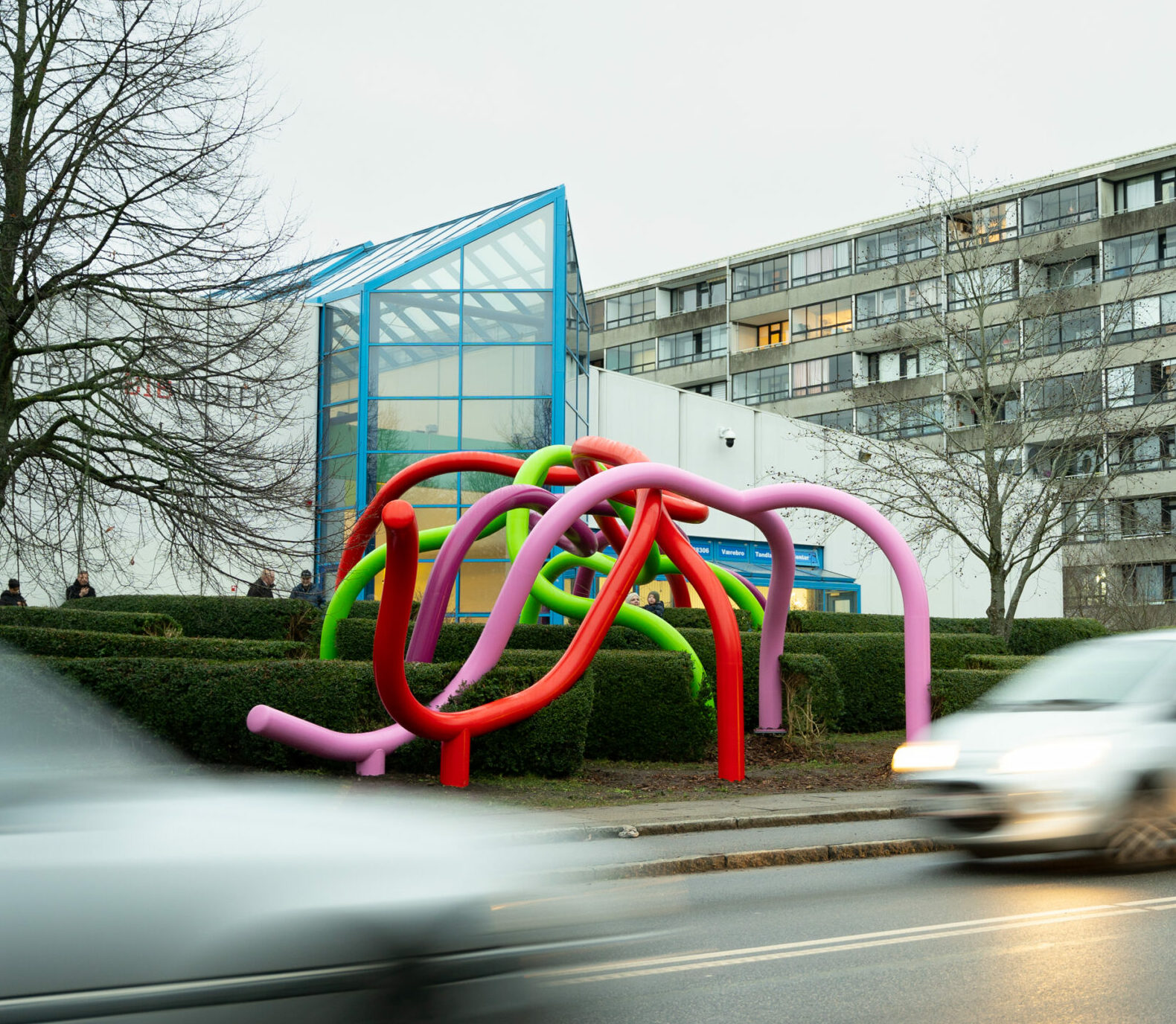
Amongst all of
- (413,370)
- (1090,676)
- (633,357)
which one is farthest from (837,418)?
(1090,676)

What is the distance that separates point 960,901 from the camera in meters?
7.59

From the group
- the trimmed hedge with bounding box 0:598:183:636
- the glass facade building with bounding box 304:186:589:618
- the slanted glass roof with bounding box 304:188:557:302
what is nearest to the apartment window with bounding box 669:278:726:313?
the slanted glass roof with bounding box 304:188:557:302

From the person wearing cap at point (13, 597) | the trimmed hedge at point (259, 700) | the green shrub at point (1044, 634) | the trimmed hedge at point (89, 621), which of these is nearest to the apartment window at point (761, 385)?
the green shrub at point (1044, 634)

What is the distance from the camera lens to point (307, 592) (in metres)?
21.9

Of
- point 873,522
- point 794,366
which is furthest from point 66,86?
point 794,366

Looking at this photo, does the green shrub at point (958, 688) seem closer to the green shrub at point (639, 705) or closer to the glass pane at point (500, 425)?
the green shrub at point (639, 705)

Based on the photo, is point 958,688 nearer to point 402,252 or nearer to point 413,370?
point 413,370

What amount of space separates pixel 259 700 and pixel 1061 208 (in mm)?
56898

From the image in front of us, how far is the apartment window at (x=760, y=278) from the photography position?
2771 inches

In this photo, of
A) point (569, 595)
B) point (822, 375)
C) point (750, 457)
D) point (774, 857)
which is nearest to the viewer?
point (774, 857)

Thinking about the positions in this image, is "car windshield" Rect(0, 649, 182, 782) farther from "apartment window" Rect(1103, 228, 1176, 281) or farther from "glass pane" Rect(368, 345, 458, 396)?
"apartment window" Rect(1103, 228, 1176, 281)

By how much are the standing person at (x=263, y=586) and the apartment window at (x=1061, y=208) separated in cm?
4716

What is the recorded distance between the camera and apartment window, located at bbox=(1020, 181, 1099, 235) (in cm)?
5972

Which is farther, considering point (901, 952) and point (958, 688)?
point (958, 688)
